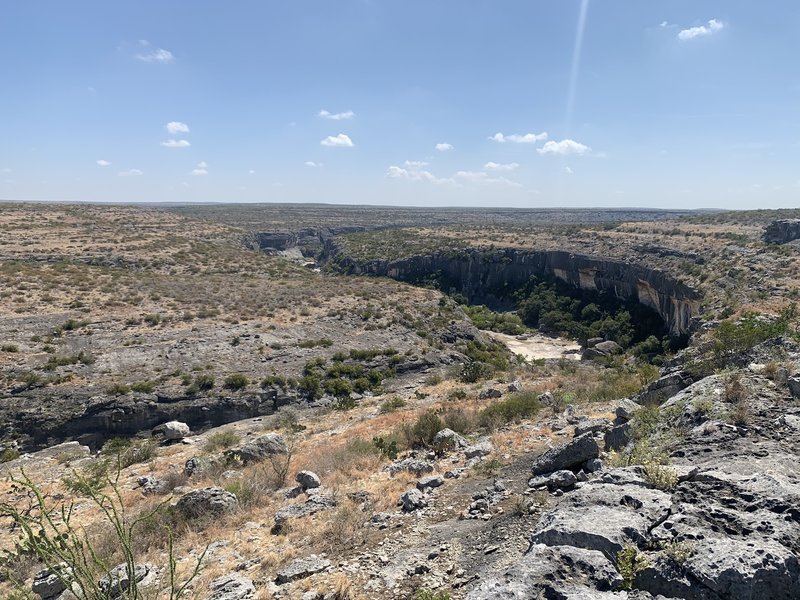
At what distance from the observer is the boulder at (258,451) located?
12047 mm

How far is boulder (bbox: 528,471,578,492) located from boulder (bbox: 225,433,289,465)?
7118mm

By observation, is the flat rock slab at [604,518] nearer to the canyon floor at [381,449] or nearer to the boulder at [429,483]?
the canyon floor at [381,449]

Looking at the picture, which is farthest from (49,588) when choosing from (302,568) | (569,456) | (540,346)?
(540,346)

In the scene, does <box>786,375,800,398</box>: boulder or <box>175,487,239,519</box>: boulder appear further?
<box>175,487,239,519</box>: boulder

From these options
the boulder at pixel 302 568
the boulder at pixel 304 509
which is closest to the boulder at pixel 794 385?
the boulder at pixel 302 568

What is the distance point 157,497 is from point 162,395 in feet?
33.5

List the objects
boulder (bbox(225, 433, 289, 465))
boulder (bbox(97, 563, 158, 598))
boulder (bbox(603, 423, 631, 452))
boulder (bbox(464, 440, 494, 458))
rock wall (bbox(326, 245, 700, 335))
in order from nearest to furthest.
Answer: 1. boulder (bbox(97, 563, 158, 598))
2. boulder (bbox(603, 423, 631, 452))
3. boulder (bbox(464, 440, 494, 458))
4. boulder (bbox(225, 433, 289, 465))
5. rock wall (bbox(326, 245, 700, 335))

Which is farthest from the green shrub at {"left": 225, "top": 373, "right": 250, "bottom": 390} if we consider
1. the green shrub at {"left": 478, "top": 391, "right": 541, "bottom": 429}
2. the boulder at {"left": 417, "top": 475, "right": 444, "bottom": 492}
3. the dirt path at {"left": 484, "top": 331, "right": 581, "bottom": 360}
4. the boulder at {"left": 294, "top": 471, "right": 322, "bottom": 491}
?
the dirt path at {"left": 484, "top": 331, "right": 581, "bottom": 360}

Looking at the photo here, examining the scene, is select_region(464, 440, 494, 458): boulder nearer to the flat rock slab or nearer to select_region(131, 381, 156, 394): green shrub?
the flat rock slab

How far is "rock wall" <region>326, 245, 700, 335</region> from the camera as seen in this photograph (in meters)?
39.1

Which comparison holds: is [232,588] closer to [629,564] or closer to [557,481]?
[629,564]

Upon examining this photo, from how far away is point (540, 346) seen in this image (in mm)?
41781

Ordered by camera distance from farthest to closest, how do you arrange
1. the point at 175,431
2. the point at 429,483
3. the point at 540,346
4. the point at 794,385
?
the point at 540,346, the point at 175,431, the point at 429,483, the point at 794,385

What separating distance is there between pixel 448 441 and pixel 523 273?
51169 mm
